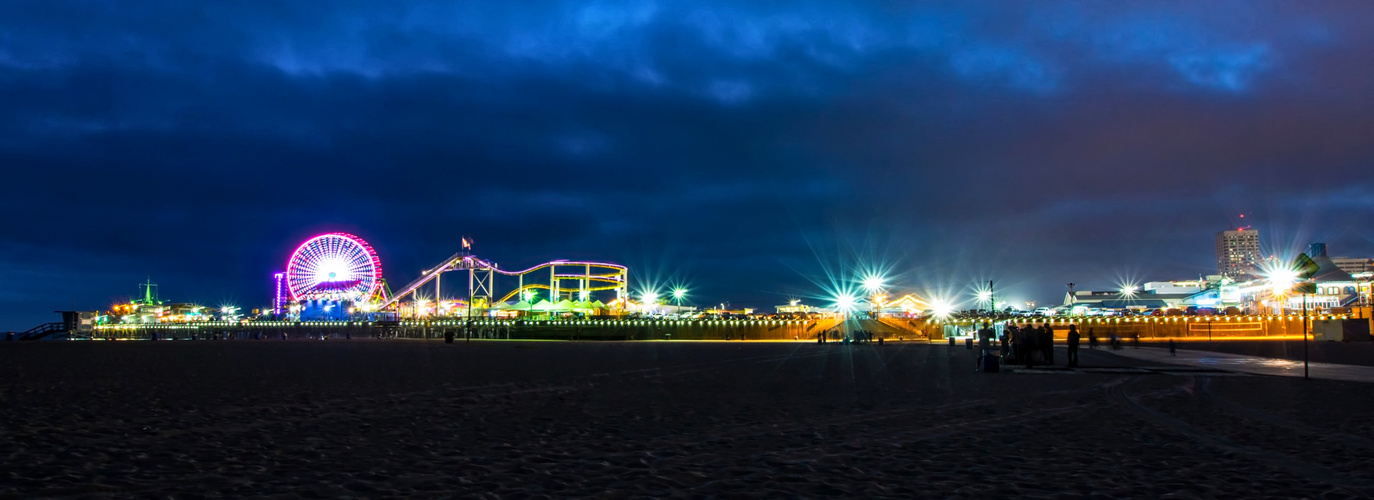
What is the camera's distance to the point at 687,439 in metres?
9.70

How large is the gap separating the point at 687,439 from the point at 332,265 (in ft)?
341

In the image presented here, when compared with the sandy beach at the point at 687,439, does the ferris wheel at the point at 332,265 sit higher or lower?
higher

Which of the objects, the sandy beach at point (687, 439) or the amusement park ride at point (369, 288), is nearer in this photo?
the sandy beach at point (687, 439)

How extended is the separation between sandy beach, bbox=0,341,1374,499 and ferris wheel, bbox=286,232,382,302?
88722mm

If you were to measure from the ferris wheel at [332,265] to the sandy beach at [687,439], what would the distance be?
3493 inches

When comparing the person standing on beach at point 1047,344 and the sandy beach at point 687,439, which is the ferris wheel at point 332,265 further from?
the person standing on beach at point 1047,344

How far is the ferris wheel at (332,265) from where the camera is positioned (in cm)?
10312

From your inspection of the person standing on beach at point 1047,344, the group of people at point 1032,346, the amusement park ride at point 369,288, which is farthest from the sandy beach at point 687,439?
the amusement park ride at point 369,288

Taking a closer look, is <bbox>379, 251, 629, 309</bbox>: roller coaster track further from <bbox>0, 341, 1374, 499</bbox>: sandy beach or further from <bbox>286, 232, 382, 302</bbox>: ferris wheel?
<bbox>0, 341, 1374, 499</bbox>: sandy beach

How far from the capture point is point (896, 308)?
171 m

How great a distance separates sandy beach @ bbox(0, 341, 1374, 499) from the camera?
6.86 m

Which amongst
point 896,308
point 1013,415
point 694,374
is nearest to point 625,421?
point 1013,415

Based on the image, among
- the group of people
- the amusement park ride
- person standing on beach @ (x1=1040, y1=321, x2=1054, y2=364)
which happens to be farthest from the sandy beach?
the amusement park ride

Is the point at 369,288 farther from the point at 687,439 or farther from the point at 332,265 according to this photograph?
the point at 687,439
